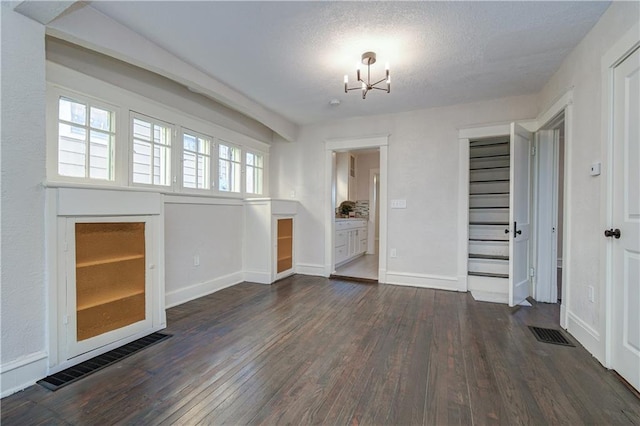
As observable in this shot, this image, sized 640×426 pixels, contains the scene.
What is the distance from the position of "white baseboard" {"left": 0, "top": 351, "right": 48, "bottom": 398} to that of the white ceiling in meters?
2.45

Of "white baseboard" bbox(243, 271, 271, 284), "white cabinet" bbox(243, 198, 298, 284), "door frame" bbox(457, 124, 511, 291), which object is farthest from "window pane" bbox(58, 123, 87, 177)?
"door frame" bbox(457, 124, 511, 291)

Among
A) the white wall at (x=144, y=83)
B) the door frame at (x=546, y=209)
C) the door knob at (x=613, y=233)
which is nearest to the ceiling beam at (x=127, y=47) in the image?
the white wall at (x=144, y=83)

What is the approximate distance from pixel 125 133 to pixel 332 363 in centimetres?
281

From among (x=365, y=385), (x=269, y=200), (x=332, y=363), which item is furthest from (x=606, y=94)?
(x=269, y=200)

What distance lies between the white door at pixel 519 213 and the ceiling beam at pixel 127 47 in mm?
3420

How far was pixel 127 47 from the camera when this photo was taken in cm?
227

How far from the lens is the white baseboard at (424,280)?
3.80 m

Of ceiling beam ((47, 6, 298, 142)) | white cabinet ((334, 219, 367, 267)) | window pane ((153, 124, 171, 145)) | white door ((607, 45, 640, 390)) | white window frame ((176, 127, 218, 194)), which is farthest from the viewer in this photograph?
white cabinet ((334, 219, 367, 267))

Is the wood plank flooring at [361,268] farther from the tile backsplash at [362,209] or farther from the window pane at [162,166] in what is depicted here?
the window pane at [162,166]

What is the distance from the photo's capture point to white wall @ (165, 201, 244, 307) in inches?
122

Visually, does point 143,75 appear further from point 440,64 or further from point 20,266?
point 440,64

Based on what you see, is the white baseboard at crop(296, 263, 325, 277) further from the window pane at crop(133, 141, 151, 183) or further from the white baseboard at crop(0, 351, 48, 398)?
the white baseboard at crop(0, 351, 48, 398)

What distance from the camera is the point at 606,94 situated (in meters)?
1.98

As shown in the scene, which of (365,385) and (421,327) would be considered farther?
(421,327)
